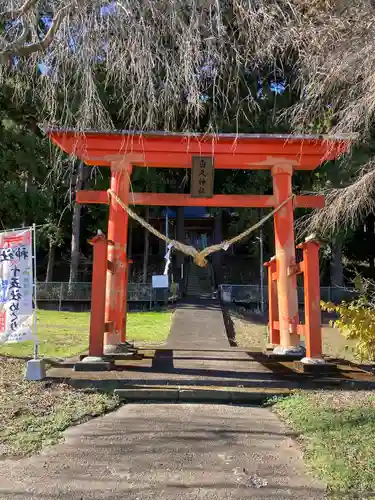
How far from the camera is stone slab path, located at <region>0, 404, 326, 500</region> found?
9.23ft

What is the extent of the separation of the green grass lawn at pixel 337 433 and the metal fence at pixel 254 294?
1682cm

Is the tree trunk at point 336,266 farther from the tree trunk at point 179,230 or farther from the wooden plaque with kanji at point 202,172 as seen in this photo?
the wooden plaque with kanji at point 202,172

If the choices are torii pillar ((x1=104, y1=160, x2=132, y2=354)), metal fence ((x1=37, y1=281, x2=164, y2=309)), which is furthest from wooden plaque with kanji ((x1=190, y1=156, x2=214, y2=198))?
metal fence ((x1=37, y1=281, x2=164, y2=309))

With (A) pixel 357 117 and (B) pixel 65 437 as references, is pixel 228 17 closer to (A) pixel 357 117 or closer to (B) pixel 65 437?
(A) pixel 357 117

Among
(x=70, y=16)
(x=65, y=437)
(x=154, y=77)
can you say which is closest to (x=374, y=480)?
(x=65, y=437)

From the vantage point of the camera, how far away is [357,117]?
566 centimetres

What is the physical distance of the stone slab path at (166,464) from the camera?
9.23ft

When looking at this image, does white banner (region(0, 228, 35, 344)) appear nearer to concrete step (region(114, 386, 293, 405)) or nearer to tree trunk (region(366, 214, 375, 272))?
concrete step (region(114, 386, 293, 405))

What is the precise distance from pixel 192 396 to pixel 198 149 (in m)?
4.13

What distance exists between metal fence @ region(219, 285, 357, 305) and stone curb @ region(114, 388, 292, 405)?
16781mm

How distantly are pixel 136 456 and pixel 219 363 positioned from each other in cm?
403

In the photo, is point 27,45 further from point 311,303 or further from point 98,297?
point 311,303

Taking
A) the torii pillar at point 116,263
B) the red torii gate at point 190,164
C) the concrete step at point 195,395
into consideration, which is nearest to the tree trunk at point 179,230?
the red torii gate at point 190,164

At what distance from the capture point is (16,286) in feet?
19.2
